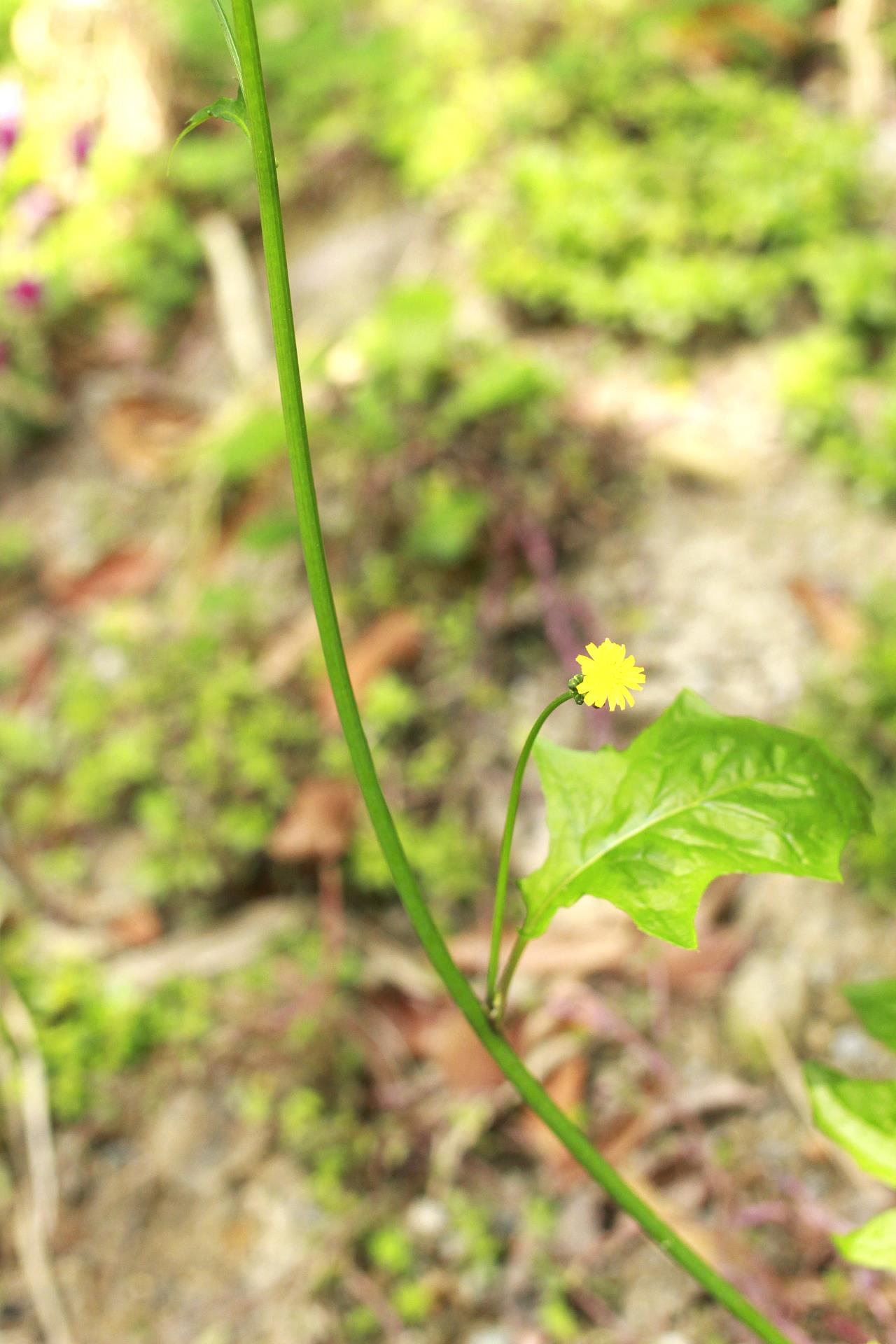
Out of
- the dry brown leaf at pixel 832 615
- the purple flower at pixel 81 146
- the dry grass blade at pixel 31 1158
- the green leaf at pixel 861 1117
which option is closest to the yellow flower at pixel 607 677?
the green leaf at pixel 861 1117

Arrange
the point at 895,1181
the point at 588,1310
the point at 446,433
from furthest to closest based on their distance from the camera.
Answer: the point at 446,433, the point at 588,1310, the point at 895,1181

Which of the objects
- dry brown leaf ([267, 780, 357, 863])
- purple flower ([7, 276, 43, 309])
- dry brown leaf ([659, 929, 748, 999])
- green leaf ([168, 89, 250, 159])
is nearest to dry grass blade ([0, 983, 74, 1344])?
dry brown leaf ([267, 780, 357, 863])

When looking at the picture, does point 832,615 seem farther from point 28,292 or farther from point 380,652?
point 28,292

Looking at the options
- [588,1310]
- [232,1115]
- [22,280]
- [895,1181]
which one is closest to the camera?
[895,1181]

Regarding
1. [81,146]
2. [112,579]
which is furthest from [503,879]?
[81,146]

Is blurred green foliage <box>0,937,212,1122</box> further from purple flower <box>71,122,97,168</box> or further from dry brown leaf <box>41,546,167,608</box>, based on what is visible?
purple flower <box>71,122,97,168</box>

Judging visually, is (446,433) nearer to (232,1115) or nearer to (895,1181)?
(232,1115)

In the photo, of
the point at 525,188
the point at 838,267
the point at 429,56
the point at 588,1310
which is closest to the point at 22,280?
the point at 525,188
